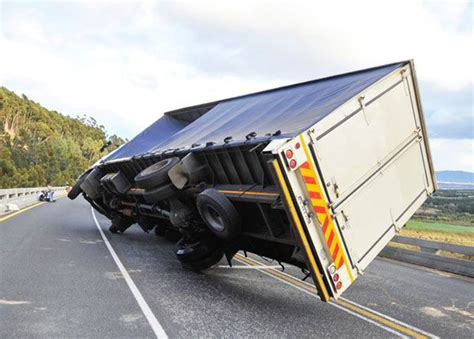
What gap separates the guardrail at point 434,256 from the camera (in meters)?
8.41

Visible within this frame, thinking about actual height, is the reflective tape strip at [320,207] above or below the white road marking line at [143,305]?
above

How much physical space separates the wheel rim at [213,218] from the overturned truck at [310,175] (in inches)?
0.6

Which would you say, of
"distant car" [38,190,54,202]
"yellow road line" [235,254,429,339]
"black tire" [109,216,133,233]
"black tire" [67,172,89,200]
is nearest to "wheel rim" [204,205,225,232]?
"yellow road line" [235,254,429,339]

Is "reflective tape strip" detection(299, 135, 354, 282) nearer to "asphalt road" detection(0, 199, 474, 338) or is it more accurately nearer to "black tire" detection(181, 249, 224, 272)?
"asphalt road" detection(0, 199, 474, 338)

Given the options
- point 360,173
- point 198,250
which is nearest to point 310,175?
point 360,173

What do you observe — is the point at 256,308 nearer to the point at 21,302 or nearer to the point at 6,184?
the point at 21,302

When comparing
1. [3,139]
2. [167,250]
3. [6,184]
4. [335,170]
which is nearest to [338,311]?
[335,170]

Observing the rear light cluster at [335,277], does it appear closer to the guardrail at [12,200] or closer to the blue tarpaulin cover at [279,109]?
the blue tarpaulin cover at [279,109]

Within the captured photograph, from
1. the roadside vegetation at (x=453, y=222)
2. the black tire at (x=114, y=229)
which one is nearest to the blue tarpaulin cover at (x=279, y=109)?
the black tire at (x=114, y=229)

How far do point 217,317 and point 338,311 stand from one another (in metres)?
1.60

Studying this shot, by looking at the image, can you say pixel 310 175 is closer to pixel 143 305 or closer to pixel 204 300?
pixel 204 300

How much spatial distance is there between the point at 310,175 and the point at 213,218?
1.90 m

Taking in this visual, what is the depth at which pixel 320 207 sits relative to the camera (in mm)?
4418

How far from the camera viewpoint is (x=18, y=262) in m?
7.26
